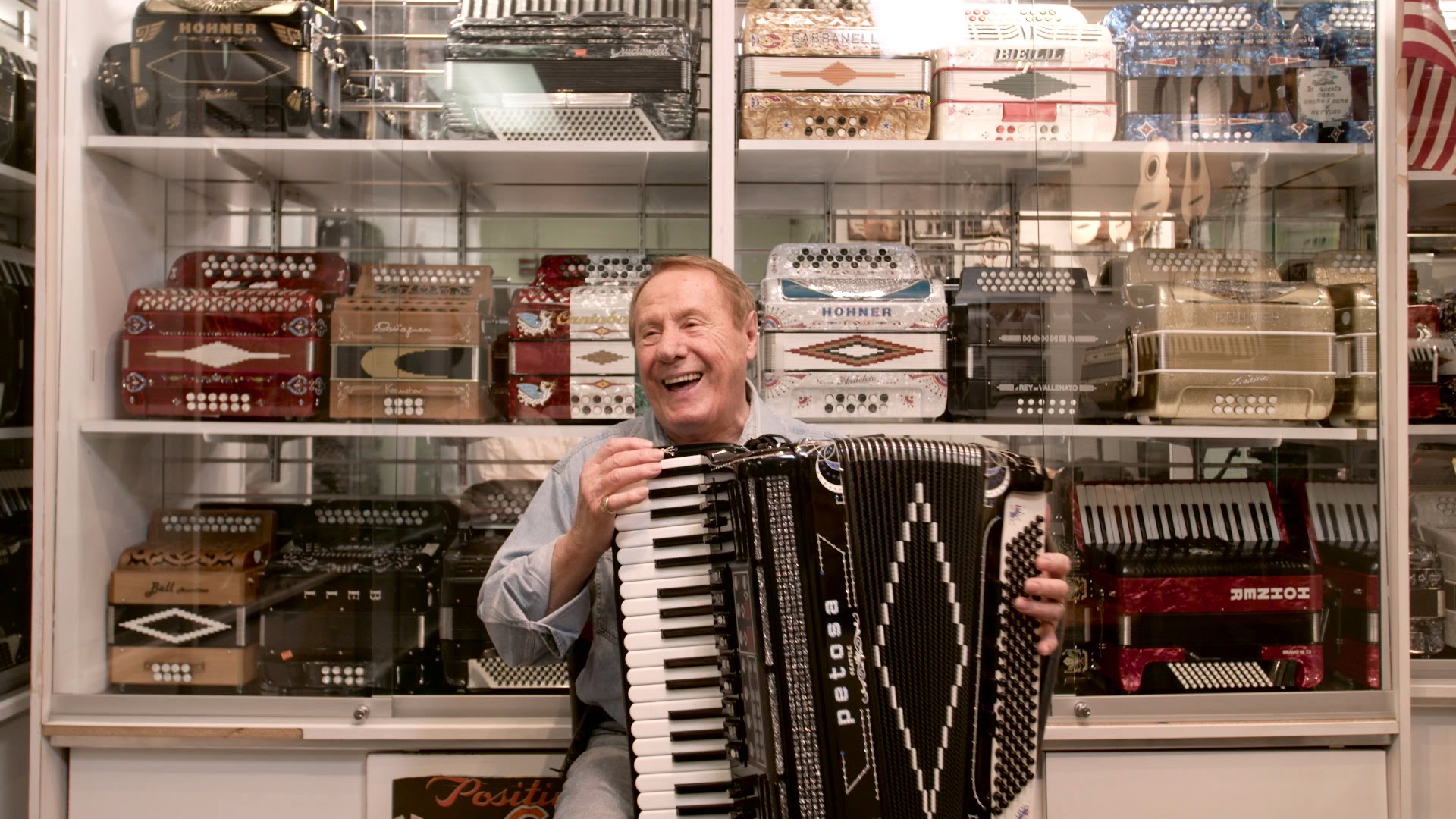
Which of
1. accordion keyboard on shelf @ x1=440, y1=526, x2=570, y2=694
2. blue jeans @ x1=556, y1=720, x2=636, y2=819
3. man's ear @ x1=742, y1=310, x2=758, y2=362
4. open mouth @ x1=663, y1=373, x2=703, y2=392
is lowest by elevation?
blue jeans @ x1=556, y1=720, x2=636, y2=819

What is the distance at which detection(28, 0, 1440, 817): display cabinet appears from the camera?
7.43ft

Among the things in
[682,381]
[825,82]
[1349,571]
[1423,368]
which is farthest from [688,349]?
[1423,368]

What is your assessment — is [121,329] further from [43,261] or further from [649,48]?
[649,48]

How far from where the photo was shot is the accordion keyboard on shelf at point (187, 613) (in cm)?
239

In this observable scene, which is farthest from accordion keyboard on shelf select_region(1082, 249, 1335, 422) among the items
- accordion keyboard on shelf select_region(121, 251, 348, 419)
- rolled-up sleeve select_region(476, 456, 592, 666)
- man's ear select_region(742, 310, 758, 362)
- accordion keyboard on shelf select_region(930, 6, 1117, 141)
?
accordion keyboard on shelf select_region(121, 251, 348, 419)

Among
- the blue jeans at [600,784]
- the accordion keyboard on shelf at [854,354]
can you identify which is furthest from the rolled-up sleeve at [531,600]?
the accordion keyboard on shelf at [854,354]

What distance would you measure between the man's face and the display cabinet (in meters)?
0.37

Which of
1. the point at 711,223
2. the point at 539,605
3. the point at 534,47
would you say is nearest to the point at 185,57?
the point at 534,47

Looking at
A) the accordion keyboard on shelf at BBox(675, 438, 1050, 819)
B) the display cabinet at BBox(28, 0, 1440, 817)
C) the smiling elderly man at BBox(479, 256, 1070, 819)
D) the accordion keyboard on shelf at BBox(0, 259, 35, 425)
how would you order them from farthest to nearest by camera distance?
the accordion keyboard on shelf at BBox(0, 259, 35, 425) < the display cabinet at BBox(28, 0, 1440, 817) < the smiling elderly man at BBox(479, 256, 1070, 819) < the accordion keyboard on shelf at BBox(675, 438, 1050, 819)

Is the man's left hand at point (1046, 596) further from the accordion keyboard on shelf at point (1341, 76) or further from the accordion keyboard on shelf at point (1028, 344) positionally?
the accordion keyboard on shelf at point (1341, 76)

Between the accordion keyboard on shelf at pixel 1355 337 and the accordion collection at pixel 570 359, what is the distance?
1.70 metres

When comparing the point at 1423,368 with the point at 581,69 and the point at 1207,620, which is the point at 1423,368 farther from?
the point at 581,69

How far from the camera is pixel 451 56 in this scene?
242cm

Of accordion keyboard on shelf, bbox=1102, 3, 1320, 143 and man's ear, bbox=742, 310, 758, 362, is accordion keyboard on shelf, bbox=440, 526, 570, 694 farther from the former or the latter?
accordion keyboard on shelf, bbox=1102, 3, 1320, 143
